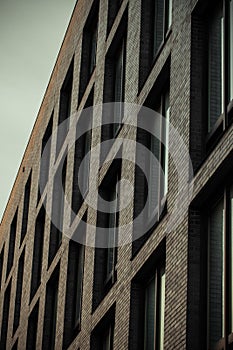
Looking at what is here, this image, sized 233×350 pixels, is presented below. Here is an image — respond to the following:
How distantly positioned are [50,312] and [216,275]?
1641cm

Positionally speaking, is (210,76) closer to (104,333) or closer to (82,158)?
(104,333)

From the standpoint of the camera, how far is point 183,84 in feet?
65.8

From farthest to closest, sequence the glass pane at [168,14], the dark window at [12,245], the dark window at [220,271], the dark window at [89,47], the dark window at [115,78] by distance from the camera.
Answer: the dark window at [12,245] < the dark window at [89,47] < the dark window at [115,78] < the glass pane at [168,14] < the dark window at [220,271]

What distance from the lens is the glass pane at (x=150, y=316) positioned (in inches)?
835

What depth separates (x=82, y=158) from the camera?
3130 centimetres

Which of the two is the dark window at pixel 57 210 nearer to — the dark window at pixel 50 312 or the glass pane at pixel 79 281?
the dark window at pixel 50 312

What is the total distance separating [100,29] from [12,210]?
19.7m

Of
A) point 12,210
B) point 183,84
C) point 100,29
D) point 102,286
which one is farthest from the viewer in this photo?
point 12,210

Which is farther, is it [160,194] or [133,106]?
[133,106]

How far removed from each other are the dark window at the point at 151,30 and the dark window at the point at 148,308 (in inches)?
196

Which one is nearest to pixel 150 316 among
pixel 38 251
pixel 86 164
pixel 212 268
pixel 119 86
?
pixel 212 268

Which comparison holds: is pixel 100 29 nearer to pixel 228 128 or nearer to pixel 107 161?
pixel 107 161

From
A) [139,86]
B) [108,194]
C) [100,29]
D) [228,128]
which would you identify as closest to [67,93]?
[100,29]

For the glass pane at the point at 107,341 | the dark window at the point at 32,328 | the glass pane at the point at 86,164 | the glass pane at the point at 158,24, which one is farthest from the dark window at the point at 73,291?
the glass pane at the point at 158,24
